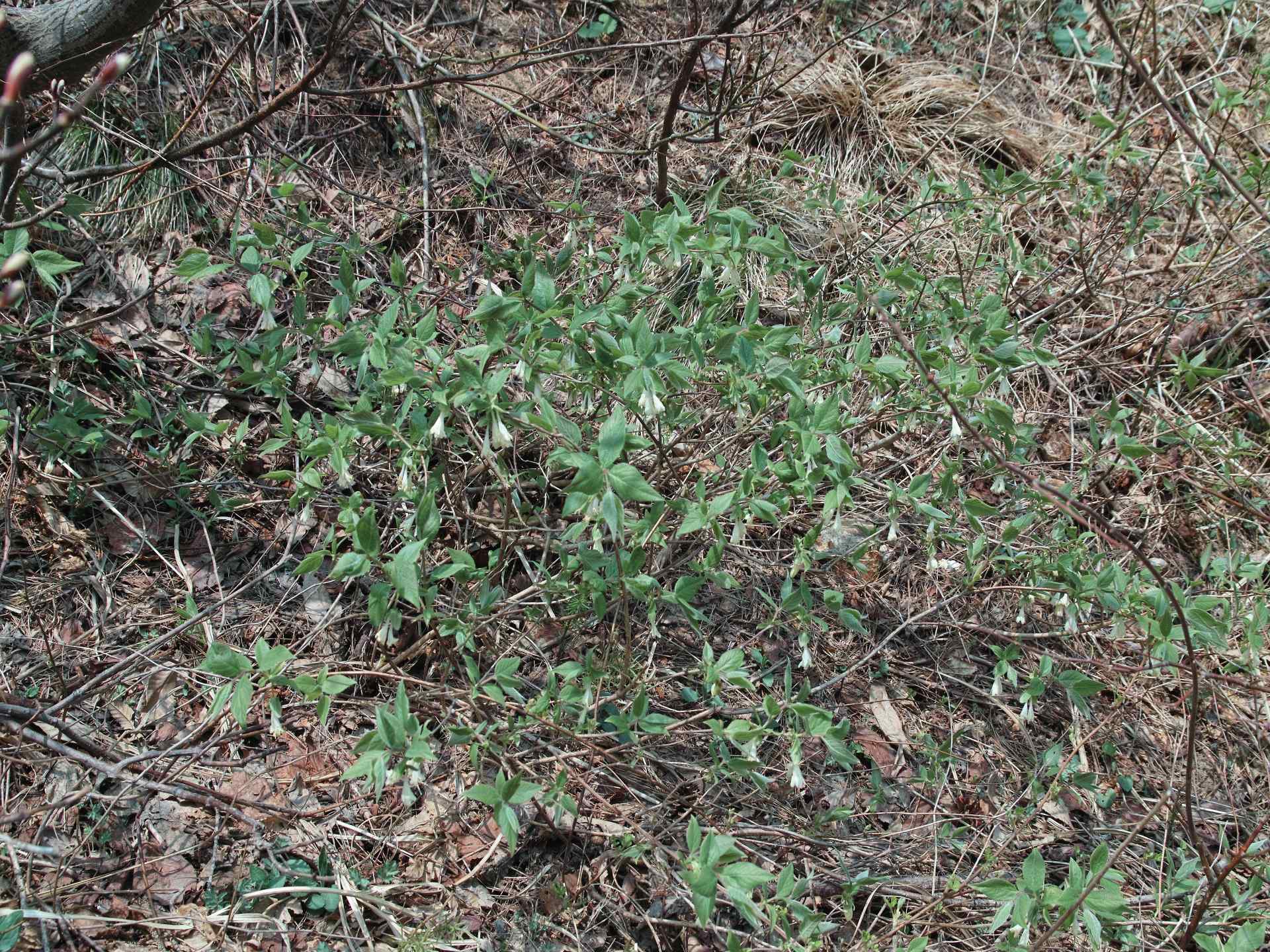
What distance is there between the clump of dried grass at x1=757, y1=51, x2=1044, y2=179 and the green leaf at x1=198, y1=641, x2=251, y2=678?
131 inches

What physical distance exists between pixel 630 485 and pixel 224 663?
877 mm

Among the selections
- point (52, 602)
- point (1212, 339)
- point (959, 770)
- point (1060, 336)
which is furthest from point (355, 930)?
point (1212, 339)

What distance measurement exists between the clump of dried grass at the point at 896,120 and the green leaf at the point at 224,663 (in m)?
3.32

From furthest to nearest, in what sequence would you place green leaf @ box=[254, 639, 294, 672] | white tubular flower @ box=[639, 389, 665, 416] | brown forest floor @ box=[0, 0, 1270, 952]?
brown forest floor @ box=[0, 0, 1270, 952], white tubular flower @ box=[639, 389, 665, 416], green leaf @ box=[254, 639, 294, 672]

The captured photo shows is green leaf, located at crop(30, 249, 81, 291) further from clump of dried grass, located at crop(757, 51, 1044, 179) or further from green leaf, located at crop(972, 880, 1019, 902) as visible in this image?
clump of dried grass, located at crop(757, 51, 1044, 179)

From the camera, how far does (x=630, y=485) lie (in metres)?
1.75

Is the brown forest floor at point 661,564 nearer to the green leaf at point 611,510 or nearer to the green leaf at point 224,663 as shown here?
the green leaf at point 224,663

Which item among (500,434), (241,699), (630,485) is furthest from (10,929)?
(630,485)

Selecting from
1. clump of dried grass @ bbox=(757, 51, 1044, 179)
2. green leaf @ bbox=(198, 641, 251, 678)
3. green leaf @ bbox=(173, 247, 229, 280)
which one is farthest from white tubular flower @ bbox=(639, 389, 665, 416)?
clump of dried grass @ bbox=(757, 51, 1044, 179)

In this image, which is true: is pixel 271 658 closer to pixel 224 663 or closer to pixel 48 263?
pixel 224 663

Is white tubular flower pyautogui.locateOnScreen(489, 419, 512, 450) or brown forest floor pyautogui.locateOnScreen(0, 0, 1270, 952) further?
brown forest floor pyautogui.locateOnScreen(0, 0, 1270, 952)

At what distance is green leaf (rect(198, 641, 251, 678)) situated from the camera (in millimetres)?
1831

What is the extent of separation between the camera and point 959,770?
9.41ft

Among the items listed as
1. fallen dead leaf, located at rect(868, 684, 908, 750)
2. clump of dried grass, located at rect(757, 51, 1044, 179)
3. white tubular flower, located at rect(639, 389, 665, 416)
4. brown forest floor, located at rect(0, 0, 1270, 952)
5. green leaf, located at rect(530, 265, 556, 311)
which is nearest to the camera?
white tubular flower, located at rect(639, 389, 665, 416)
